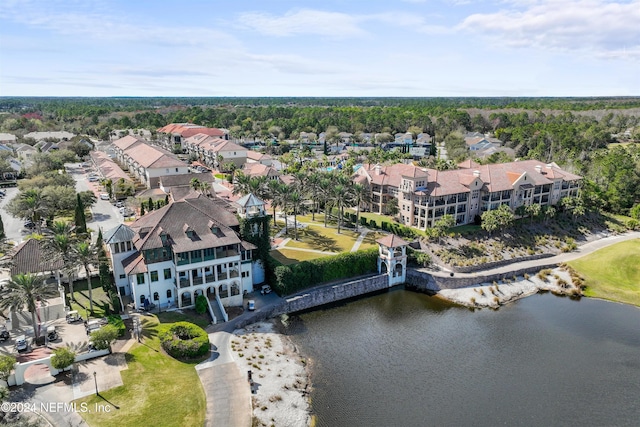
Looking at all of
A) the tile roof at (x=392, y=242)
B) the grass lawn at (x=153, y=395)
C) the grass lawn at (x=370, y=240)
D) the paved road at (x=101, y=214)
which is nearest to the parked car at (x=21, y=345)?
the grass lawn at (x=153, y=395)

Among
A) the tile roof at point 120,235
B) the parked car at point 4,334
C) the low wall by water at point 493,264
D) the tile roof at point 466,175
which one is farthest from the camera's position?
the tile roof at point 466,175

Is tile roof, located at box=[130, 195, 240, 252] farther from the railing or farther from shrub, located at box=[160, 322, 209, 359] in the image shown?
shrub, located at box=[160, 322, 209, 359]

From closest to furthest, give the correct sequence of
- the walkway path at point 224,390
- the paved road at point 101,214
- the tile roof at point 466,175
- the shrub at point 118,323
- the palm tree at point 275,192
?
1. the walkway path at point 224,390
2. the shrub at point 118,323
3. the palm tree at point 275,192
4. the paved road at point 101,214
5. the tile roof at point 466,175

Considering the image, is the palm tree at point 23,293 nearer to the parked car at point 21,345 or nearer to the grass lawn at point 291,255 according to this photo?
the parked car at point 21,345

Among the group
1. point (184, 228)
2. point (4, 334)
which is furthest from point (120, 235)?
point (4, 334)

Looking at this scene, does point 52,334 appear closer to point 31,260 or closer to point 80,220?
point 31,260

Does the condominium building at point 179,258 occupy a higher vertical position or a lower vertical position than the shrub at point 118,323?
higher

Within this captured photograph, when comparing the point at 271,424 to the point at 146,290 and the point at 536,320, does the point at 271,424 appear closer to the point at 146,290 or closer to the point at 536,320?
the point at 146,290
